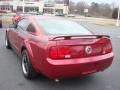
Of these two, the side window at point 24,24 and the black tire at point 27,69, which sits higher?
the side window at point 24,24

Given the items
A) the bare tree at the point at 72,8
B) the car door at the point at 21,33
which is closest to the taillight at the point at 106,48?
the car door at the point at 21,33

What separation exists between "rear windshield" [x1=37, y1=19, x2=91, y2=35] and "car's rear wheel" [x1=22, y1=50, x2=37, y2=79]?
30.1 inches

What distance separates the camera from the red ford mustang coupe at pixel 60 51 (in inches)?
184

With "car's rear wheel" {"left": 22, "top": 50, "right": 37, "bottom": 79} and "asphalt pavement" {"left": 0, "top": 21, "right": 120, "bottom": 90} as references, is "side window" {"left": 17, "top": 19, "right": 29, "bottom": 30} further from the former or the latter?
"asphalt pavement" {"left": 0, "top": 21, "right": 120, "bottom": 90}

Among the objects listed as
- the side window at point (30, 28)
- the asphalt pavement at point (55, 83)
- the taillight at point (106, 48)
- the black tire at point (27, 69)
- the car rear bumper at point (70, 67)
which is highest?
the side window at point (30, 28)

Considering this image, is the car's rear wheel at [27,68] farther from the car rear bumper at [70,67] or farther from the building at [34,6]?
the building at [34,6]

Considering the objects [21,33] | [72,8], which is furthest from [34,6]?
[21,33]

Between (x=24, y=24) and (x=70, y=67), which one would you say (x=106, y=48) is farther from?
(x=24, y=24)

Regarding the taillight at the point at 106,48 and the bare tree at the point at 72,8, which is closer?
the taillight at the point at 106,48

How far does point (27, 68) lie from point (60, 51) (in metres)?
1.32

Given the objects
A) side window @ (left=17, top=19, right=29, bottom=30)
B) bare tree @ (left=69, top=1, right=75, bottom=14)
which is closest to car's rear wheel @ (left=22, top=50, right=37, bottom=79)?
side window @ (left=17, top=19, right=29, bottom=30)

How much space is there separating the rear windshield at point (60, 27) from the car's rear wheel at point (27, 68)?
30.1 inches

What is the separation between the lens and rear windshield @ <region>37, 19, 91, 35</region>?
5.58 metres

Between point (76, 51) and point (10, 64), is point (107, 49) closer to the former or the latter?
point (76, 51)
